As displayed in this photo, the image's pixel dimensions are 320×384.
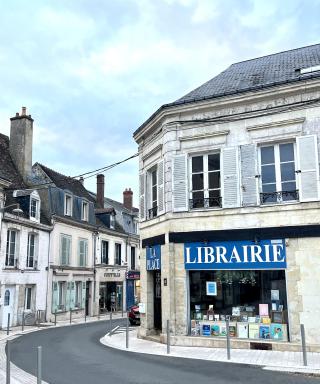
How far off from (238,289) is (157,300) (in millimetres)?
3310

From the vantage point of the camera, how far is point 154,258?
13.9 m

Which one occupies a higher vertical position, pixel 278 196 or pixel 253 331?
pixel 278 196

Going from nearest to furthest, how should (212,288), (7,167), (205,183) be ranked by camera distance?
(212,288) → (205,183) → (7,167)

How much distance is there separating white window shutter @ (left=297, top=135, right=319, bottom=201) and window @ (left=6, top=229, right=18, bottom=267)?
1392 cm

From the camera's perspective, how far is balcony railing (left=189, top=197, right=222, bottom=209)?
12703mm

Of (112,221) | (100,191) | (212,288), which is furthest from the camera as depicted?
(100,191)

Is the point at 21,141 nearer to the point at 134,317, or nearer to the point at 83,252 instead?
the point at 83,252

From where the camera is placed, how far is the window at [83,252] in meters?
26.5

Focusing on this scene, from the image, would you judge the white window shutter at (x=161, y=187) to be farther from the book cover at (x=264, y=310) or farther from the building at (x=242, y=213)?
the book cover at (x=264, y=310)

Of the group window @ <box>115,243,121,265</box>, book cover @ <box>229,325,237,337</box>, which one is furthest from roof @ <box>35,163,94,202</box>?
book cover @ <box>229,325,237,337</box>

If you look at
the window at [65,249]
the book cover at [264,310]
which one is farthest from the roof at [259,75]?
the window at [65,249]

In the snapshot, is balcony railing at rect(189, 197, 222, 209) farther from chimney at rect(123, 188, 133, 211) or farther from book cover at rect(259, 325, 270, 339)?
chimney at rect(123, 188, 133, 211)

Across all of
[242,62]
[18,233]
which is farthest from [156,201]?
[18,233]

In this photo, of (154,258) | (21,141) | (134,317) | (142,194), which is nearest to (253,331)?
(154,258)
